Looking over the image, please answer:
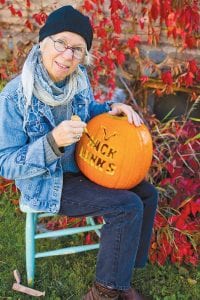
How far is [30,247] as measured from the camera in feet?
8.99

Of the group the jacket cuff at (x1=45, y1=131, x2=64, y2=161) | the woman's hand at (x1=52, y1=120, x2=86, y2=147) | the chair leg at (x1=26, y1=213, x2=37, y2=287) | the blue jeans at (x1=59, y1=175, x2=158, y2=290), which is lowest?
the chair leg at (x1=26, y1=213, x2=37, y2=287)

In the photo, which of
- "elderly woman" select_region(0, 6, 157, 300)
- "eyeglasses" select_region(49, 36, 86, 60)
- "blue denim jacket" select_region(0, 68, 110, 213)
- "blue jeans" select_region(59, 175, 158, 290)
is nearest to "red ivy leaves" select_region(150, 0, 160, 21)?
"elderly woman" select_region(0, 6, 157, 300)

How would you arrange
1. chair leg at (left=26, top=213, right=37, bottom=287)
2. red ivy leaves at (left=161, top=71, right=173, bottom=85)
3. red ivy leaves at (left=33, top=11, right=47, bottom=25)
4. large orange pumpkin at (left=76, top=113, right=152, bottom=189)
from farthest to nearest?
red ivy leaves at (left=33, top=11, right=47, bottom=25)
red ivy leaves at (left=161, top=71, right=173, bottom=85)
chair leg at (left=26, top=213, right=37, bottom=287)
large orange pumpkin at (left=76, top=113, right=152, bottom=189)

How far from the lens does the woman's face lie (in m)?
2.31

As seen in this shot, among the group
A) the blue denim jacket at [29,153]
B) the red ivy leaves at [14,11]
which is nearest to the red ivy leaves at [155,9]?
the red ivy leaves at [14,11]

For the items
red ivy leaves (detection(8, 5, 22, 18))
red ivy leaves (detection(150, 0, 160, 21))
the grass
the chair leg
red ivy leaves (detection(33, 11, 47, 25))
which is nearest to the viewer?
the chair leg

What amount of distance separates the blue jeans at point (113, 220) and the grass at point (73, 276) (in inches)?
17.7

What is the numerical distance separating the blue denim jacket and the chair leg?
0.20 m

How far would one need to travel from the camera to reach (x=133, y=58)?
4.16 metres

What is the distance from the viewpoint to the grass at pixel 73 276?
2785mm

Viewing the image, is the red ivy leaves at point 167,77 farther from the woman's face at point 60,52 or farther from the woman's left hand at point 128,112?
the woman's face at point 60,52

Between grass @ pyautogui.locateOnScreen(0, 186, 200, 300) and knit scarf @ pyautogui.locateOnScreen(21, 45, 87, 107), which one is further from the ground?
knit scarf @ pyautogui.locateOnScreen(21, 45, 87, 107)

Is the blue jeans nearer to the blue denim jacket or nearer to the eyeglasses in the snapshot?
the blue denim jacket

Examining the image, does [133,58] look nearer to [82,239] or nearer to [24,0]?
[24,0]
